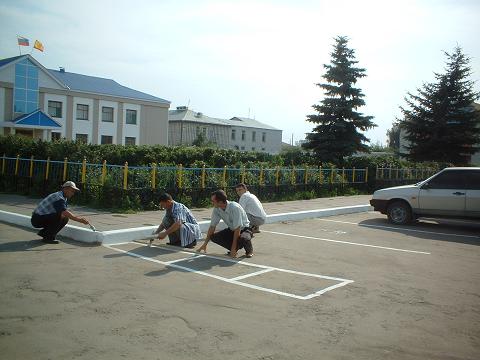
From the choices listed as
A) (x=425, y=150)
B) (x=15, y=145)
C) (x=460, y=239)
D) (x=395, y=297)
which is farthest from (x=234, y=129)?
(x=395, y=297)

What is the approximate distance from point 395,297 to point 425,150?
33.7 m

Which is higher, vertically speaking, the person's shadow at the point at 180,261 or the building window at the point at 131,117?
the building window at the point at 131,117

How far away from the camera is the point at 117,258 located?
7.52 m

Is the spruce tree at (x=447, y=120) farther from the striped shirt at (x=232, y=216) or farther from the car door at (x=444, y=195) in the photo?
the striped shirt at (x=232, y=216)

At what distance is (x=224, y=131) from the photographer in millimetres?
73500

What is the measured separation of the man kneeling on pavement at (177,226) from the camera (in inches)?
316

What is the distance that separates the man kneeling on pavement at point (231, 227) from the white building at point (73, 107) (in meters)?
31.4

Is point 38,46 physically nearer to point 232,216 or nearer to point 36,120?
point 36,120

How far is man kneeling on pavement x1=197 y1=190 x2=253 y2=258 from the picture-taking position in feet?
25.4

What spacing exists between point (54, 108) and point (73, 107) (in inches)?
70.5

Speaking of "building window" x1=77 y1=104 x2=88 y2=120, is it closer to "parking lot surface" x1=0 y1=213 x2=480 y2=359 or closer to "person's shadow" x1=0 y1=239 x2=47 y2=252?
"parking lot surface" x1=0 y1=213 x2=480 y2=359

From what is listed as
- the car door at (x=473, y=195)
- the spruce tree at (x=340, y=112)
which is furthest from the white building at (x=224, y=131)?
the car door at (x=473, y=195)

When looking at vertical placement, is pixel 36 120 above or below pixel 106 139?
above

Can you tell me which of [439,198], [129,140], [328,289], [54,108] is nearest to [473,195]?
[439,198]
